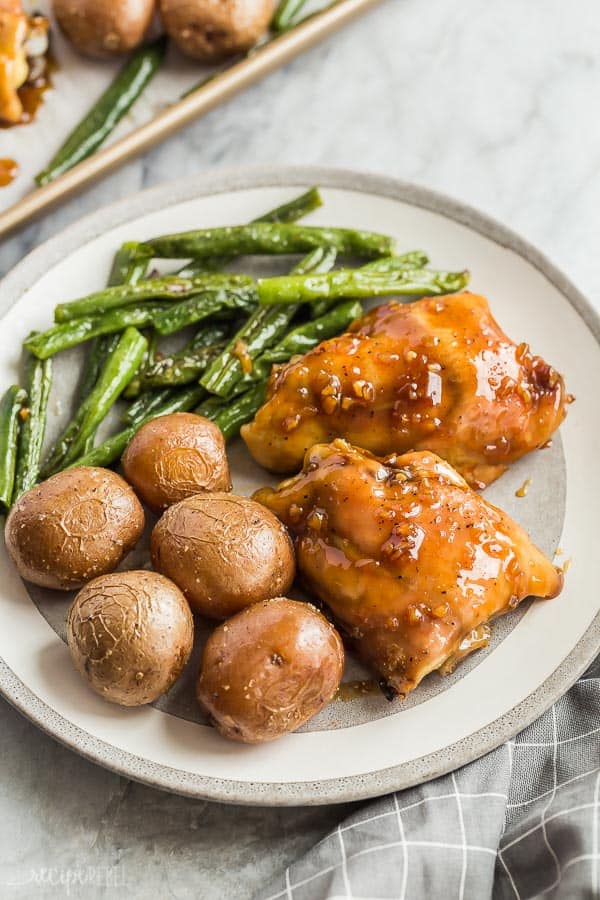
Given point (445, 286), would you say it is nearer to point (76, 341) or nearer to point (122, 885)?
point (76, 341)

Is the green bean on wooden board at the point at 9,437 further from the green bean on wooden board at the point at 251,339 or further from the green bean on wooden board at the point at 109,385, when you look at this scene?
the green bean on wooden board at the point at 251,339

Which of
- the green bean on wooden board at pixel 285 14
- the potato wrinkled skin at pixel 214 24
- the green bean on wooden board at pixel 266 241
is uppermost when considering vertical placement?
the green bean on wooden board at pixel 285 14

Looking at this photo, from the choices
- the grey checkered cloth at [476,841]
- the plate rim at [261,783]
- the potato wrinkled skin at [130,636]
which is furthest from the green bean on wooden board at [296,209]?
the grey checkered cloth at [476,841]

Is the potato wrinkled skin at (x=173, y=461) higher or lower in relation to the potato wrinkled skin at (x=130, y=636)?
higher

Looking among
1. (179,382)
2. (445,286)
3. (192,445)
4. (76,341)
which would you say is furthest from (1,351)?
(445,286)

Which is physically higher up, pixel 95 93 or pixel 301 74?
pixel 301 74

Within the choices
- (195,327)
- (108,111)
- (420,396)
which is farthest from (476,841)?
(108,111)

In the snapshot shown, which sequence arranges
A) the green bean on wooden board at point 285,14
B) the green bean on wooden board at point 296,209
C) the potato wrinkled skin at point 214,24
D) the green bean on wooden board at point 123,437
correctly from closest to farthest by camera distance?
the green bean on wooden board at point 123,437
the green bean on wooden board at point 296,209
the potato wrinkled skin at point 214,24
the green bean on wooden board at point 285,14
